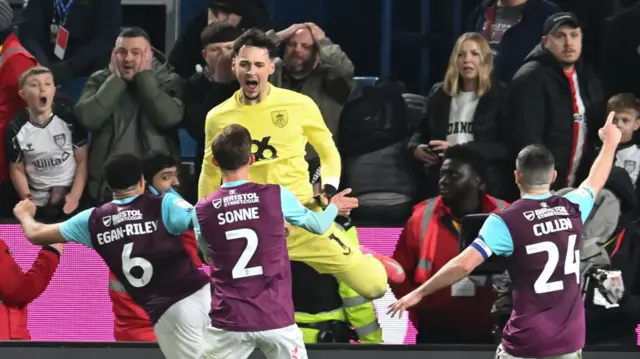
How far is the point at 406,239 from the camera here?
982 centimetres

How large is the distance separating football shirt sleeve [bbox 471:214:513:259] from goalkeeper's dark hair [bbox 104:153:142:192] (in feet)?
6.80

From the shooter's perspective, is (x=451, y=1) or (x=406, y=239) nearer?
(x=406, y=239)

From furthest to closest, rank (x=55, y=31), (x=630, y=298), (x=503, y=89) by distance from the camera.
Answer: (x=55, y=31), (x=503, y=89), (x=630, y=298)

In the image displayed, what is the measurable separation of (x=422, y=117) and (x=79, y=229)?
2.50 m

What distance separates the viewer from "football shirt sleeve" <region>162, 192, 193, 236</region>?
8758 millimetres

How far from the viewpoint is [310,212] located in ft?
28.3

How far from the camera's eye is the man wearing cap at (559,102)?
1000cm

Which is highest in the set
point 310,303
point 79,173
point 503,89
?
point 503,89

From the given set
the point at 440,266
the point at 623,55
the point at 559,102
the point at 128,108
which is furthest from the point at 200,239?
the point at 623,55

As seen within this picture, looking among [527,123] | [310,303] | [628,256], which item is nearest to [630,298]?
[628,256]

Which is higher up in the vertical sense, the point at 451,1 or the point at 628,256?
the point at 451,1

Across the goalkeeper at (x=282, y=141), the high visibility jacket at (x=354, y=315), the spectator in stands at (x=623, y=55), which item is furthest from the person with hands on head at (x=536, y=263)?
the spectator in stands at (x=623, y=55)

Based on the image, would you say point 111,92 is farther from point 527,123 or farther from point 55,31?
point 527,123

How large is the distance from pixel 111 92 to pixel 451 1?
2.97 m
